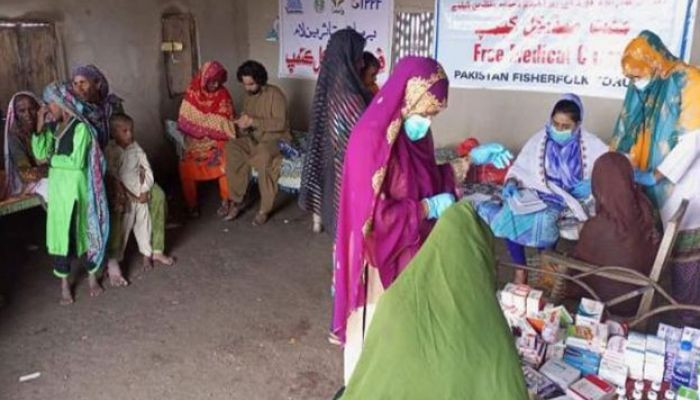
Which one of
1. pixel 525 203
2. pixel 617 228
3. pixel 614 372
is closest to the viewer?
pixel 614 372

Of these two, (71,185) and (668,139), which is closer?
(668,139)

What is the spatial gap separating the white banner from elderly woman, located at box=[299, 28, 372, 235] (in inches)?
71.8

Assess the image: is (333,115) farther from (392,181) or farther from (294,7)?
(294,7)

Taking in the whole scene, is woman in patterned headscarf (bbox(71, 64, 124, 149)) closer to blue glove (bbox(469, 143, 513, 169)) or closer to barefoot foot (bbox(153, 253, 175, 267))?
barefoot foot (bbox(153, 253, 175, 267))

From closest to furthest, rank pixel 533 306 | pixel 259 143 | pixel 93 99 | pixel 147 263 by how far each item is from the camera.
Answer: pixel 533 306 < pixel 93 99 < pixel 147 263 < pixel 259 143

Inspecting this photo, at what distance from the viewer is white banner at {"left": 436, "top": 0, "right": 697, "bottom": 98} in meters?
4.09

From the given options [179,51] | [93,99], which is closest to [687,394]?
[93,99]

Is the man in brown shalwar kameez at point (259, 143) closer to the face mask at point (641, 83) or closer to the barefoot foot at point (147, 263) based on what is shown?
the barefoot foot at point (147, 263)

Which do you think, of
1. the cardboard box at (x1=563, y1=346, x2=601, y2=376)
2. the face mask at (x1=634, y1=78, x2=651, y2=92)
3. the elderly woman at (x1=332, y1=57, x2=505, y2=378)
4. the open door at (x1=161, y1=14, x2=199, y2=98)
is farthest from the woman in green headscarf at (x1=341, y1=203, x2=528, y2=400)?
the open door at (x1=161, y1=14, x2=199, y2=98)

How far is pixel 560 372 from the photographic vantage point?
72.3 inches

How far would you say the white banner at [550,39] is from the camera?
4.09 meters

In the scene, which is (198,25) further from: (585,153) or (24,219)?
(585,153)

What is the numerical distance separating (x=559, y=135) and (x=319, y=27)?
3.02 metres

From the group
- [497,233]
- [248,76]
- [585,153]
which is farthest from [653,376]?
[248,76]
